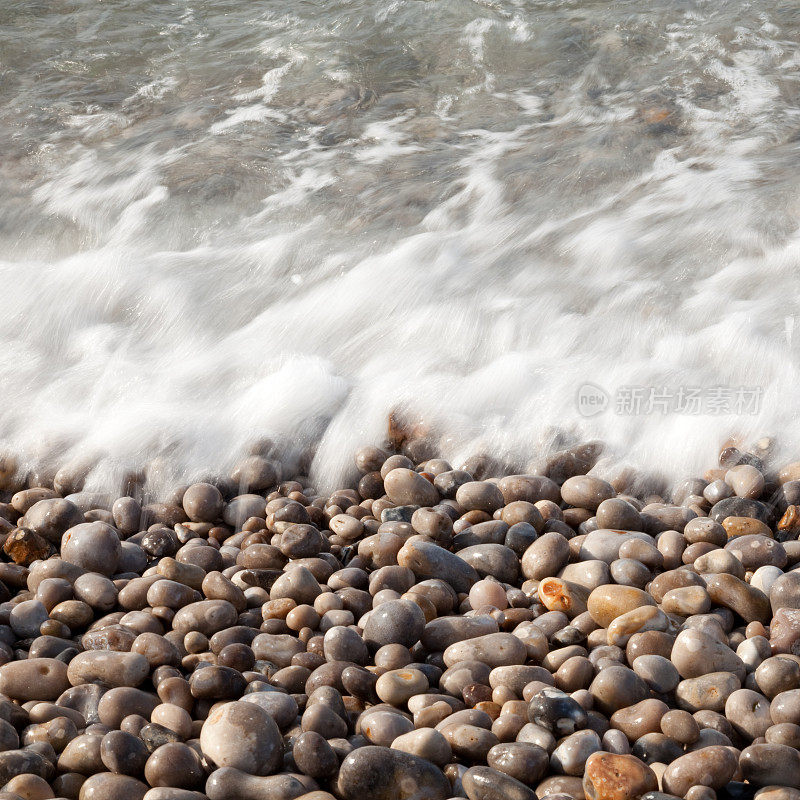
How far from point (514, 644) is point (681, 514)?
2.53ft

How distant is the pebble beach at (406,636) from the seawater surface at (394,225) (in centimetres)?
28

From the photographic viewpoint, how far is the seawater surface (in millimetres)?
2971

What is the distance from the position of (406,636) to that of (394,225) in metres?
2.72

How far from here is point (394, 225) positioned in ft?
14.0

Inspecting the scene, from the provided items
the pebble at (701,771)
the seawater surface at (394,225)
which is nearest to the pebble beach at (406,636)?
the pebble at (701,771)

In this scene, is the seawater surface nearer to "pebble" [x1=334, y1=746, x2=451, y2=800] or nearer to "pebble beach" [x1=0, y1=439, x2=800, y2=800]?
"pebble beach" [x1=0, y1=439, x2=800, y2=800]

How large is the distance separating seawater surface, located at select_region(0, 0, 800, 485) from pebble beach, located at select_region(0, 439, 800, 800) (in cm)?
28

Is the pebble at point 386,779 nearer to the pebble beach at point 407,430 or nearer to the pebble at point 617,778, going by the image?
the pebble beach at point 407,430

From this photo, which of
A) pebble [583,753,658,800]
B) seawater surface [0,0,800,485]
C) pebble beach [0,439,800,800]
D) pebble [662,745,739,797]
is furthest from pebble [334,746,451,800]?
seawater surface [0,0,800,485]

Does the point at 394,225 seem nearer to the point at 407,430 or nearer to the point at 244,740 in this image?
the point at 407,430

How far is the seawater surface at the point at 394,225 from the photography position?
297 cm

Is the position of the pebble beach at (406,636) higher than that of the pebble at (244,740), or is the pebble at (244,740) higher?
the pebble at (244,740)

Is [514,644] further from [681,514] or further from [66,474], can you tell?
[66,474]

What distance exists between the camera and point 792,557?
2.19 meters
